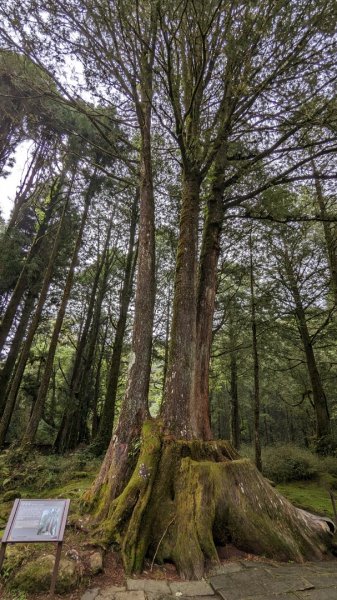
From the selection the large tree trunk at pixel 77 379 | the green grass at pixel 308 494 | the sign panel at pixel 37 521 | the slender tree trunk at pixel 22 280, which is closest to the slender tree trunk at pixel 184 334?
the sign panel at pixel 37 521

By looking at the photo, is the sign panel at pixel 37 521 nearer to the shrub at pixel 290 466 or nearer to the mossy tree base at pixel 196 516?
the mossy tree base at pixel 196 516

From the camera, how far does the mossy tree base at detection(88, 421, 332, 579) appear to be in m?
3.28

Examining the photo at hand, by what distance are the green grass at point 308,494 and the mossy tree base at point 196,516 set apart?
2.35 metres

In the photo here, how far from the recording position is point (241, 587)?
9.13ft

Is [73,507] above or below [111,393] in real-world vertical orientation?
below

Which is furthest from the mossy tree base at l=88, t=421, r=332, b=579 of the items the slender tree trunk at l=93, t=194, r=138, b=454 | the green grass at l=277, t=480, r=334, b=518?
the slender tree trunk at l=93, t=194, r=138, b=454

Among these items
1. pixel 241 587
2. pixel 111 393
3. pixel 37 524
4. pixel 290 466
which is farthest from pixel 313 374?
pixel 37 524

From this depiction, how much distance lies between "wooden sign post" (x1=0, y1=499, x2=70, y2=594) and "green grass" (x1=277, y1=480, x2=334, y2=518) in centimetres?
480

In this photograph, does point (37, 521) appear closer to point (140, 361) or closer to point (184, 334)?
point (140, 361)

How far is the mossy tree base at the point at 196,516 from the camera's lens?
328 cm

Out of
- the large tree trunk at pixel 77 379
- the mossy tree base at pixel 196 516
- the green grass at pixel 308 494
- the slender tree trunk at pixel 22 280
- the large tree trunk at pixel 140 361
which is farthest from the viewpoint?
the large tree trunk at pixel 77 379

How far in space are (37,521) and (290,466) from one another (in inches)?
355

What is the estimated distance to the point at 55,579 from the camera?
8.34 feet

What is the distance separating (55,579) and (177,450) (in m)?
1.92
